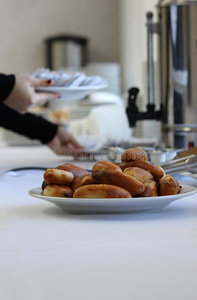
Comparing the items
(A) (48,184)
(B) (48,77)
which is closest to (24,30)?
(B) (48,77)

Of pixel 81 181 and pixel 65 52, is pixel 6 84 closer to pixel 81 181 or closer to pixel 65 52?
pixel 81 181

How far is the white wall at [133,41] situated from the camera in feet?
11.5

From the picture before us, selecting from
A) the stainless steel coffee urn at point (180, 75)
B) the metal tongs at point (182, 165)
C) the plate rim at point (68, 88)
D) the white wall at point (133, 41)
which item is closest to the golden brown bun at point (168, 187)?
the metal tongs at point (182, 165)

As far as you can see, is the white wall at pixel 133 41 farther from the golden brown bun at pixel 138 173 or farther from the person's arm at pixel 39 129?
the golden brown bun at pixel 138 173

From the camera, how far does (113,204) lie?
1.53 feet

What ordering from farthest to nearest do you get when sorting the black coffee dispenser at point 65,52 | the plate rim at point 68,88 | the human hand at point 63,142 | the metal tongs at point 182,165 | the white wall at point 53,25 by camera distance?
the white wall at point 53,25 → the black coffee dispenser at point 65,52 → the human hand at point 63,142 → the plate rim at point 68,88 → the metal tongs at point 182,165

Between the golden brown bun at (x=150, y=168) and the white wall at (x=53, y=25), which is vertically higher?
the white wall at (x=53, y=25)

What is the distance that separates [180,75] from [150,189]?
797 mm

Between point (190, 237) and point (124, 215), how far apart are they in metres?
0.10

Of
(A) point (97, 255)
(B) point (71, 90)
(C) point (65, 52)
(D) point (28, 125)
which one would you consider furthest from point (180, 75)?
(C) point (65, 52)

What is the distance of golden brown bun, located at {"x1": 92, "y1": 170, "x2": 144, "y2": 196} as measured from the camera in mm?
456

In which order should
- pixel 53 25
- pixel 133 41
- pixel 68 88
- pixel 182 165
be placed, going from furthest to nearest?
pixel 53 25 → pixel 133 41 → pixel 68 88 → pixel 182 165

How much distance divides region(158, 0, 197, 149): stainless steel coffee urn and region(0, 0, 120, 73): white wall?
14.7ft

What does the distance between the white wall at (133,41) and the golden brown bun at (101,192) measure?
2.81 m
